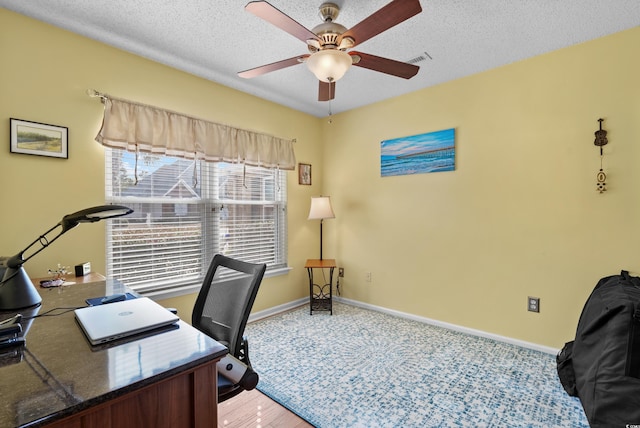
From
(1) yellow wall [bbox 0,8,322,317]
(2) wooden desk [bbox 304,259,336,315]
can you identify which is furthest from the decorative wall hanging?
(1) yellow wall [bbox 0,8,322,317]

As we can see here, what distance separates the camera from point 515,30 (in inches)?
88.4

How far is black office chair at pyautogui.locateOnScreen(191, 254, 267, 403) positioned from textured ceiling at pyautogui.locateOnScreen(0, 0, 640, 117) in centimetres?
167

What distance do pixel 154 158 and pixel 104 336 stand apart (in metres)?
2.13

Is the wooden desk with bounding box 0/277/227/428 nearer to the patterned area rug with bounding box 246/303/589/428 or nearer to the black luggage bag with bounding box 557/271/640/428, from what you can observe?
the patterned area rug with bounding box 246/303/589/428

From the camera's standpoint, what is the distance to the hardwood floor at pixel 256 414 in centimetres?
180

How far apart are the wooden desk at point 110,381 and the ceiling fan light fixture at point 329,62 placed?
1.53 metres

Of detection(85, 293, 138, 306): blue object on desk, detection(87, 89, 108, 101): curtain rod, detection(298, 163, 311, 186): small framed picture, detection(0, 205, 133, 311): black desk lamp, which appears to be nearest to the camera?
detection(0, 205, 133, 311): black desk lamp

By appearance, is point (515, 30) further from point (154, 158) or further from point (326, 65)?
point (154, 158)

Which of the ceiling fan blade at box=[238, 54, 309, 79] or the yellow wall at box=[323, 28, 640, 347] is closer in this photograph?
the ceiling fan blade at box=[238, 54, 309, 79]

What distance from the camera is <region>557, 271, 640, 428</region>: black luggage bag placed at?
1571 millimetres

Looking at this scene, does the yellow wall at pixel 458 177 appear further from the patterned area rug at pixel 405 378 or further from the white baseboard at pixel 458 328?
the patterned area rug at pixel 405 378

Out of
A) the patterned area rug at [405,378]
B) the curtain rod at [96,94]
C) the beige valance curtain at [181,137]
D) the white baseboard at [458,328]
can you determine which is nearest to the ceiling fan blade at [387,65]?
the beige valance curtain at [181,137]

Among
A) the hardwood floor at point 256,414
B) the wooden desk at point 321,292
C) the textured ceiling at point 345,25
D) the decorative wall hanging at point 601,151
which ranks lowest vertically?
the hardwood floor at point 256,414

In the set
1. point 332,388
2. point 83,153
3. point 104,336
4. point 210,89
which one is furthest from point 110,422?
point 210,89
